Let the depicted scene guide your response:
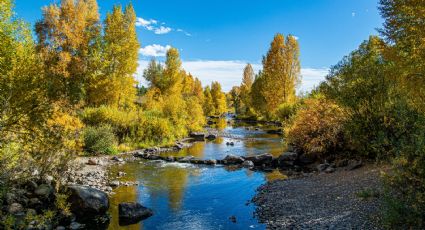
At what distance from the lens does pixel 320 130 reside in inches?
772

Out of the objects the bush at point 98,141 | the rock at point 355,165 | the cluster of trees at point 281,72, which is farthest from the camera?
the cluster of trees at point 281,72

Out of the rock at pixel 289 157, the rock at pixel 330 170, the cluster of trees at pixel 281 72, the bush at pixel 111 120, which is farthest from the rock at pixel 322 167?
the cluster of trees at pixel 281 72

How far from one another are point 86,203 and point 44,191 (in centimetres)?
165

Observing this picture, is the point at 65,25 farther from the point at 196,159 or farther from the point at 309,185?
the point at 309,185

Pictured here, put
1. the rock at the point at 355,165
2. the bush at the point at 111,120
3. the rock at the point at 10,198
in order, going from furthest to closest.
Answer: the bush at the point at 111,120
the rock at the point at 355,165
the rock at the point at 10,198

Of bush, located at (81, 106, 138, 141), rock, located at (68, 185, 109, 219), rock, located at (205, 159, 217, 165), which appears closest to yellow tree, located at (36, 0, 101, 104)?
bush, located at (81, 106, 138, 141)

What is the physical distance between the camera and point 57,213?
36.3ft

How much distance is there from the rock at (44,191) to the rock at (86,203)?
664mm

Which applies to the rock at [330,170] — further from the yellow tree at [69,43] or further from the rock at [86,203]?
the yellow tree at [69,43]

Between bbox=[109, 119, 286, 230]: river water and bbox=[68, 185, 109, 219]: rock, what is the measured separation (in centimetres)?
56

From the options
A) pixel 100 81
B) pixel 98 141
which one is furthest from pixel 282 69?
pixel 98 141

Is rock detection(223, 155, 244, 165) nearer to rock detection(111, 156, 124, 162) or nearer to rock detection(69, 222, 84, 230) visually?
rock detection(111, 156, 124, 162)

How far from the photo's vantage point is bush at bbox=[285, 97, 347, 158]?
61.6 ft

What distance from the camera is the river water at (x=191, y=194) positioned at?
36.2 feet
